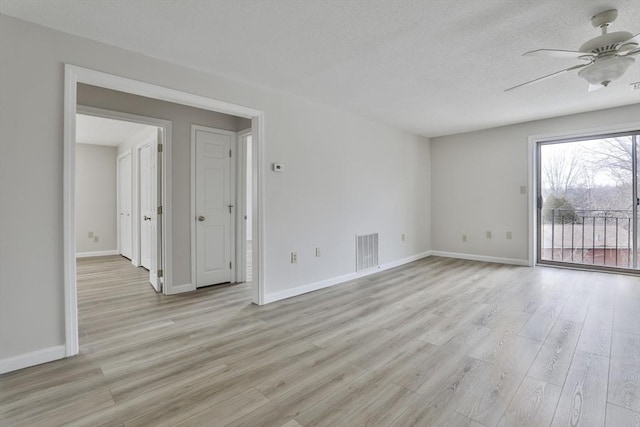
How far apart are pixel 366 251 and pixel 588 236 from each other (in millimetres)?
3564

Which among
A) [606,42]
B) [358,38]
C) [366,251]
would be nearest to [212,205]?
[366,251]

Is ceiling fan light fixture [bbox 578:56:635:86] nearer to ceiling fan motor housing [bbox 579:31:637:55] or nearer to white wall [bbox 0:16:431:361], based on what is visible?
ceiling fan motor housing [bbox 579:31:637:55]

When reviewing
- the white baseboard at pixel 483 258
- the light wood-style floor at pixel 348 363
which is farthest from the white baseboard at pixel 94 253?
the white baseboard at pixel 483 258

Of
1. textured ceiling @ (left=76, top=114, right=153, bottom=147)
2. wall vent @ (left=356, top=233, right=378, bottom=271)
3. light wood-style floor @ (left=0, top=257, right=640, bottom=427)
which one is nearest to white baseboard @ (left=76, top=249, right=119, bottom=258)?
textured ceiling @ (left=76, top=114, right=153, bottom=147)

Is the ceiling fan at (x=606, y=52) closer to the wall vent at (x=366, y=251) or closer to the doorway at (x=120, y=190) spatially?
the wall vent at (x=366, y=251)

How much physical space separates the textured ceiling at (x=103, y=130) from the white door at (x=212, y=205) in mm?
1419

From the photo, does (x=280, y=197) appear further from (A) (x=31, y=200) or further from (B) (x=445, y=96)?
(B) (x=445, y=96)

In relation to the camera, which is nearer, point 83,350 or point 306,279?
point 83,350

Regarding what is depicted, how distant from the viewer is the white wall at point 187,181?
6.84 ft

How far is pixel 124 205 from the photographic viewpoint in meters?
6.67

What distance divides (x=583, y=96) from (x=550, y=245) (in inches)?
98.0

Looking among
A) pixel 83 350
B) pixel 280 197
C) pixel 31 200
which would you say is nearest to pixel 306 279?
pixel 280 197

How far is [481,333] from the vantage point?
8.53 ft

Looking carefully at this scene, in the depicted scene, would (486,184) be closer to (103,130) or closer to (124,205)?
(103,130)
